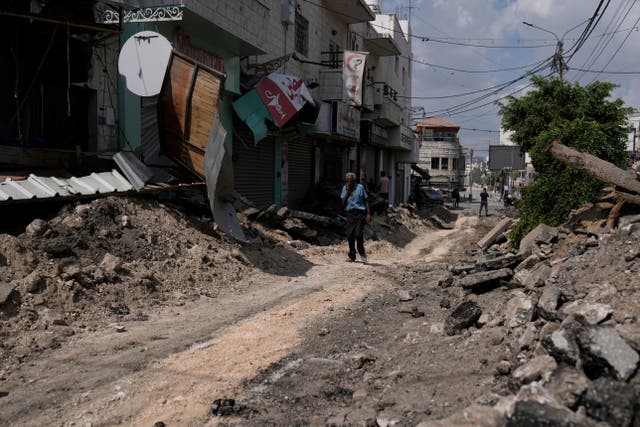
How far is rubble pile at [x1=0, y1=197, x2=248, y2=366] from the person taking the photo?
5.47 meters

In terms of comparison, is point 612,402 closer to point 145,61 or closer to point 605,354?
point 605,354

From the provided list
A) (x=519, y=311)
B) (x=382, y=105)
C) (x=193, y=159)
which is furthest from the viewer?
(x=382, y=105)

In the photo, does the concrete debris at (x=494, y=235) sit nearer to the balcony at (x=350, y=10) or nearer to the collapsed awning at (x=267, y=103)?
the collapsed awning at (x=267, y=103)

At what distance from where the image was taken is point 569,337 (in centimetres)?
332

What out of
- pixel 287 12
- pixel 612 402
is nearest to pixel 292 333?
pixel 612 402

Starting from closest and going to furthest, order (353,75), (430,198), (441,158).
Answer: (353,75)
(430,198)
(441,158)

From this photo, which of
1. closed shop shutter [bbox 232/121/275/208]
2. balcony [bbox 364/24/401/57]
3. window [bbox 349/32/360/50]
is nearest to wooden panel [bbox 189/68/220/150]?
closed shop shutter [bbox 232/121/275/208]

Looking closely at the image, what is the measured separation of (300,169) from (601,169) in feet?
Answer: 39.1

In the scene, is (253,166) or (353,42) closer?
(253,166)

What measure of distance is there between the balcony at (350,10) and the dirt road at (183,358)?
1570 cm

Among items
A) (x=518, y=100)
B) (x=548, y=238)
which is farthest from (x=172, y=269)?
(x=518, y=100)

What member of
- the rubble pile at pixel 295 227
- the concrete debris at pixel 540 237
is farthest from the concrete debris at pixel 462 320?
the rubble pile at pixel 295 227

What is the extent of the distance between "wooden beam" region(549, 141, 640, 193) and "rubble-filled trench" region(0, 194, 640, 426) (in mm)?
538

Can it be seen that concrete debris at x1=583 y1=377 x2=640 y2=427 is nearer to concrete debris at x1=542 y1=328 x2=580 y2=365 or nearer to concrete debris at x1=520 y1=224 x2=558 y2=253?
concrete debris at x1=542 y1=328 x2=580 y2=365
